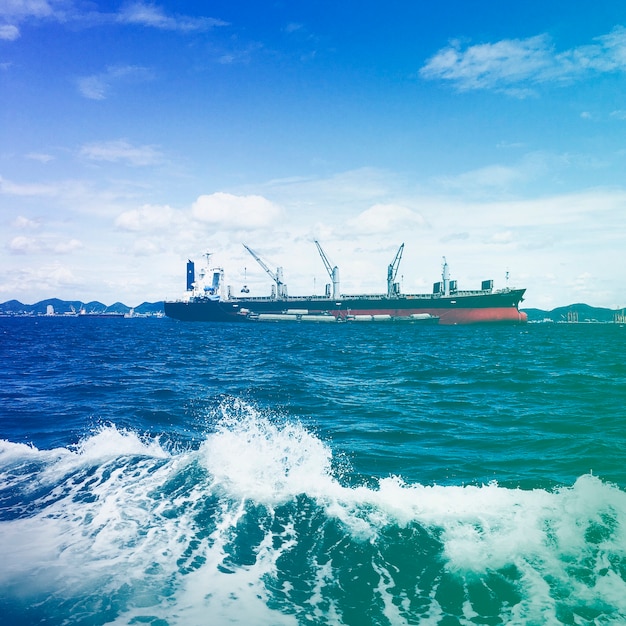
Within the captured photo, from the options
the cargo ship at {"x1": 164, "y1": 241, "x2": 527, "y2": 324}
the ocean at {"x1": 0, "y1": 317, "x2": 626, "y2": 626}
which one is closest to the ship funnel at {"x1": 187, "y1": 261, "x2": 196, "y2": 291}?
the cargo ship at {"x1": 164, "y1": 241, "x2": 527, "y2": 324}

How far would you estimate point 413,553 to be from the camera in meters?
8.45

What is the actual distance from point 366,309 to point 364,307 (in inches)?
33.4

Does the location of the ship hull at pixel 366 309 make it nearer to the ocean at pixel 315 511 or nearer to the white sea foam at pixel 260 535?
the ocean at pixel 315 511

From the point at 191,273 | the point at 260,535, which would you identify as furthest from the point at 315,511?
the point at 191,273

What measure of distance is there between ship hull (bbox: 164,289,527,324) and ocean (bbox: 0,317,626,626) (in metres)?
102

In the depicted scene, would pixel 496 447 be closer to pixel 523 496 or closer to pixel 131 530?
pixel 523 496

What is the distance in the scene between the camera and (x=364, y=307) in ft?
425

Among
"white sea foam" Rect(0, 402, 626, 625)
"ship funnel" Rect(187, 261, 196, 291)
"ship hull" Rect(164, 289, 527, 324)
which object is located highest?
"ship funnel" Rect(187, 261, 196, 291)

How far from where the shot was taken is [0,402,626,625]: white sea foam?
719 centimetres

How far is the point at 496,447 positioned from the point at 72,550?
12666mm

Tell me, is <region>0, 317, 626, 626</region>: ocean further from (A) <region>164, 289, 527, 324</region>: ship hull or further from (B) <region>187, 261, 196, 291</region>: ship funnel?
(B) <region>187, 261, 196, 291</region>: ship funnel

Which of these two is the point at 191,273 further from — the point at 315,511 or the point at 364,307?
the point at 315,511

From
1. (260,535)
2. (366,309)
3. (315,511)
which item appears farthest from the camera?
(366,309)

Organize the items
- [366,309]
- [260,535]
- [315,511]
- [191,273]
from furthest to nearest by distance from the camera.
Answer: [191,273]
[366,309]
[315,511]
[260,535]
